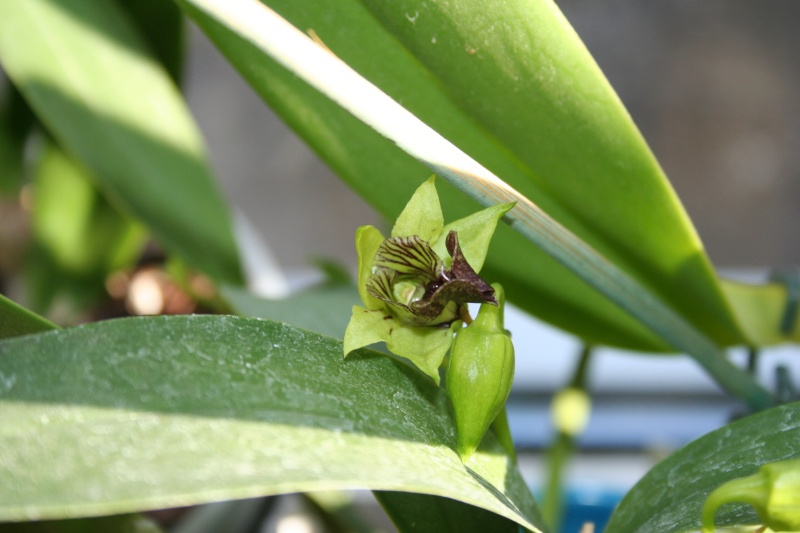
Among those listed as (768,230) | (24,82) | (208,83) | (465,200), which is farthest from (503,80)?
(208,83)

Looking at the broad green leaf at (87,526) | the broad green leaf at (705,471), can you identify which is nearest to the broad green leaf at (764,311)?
the broad green leaf at (705,471)

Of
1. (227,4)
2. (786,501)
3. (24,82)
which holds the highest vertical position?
(24,82)

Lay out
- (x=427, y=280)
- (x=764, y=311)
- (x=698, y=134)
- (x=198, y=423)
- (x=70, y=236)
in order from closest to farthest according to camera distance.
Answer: (x=198, y=423), (x=427, y=280), (x=764, y=311), (x=70, y=236), (x=698, y=134)

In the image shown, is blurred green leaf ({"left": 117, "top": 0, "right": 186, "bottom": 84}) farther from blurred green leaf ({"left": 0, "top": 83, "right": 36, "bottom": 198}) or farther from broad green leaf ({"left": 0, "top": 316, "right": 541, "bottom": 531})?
broad green leaf ({"left": 0, "top": 316, "right": 541, "bottom": 531})

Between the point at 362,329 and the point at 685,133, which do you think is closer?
the point at 362,329

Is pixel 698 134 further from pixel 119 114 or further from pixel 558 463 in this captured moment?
pixel 119 114

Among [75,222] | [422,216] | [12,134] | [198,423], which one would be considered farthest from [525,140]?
[12,134]

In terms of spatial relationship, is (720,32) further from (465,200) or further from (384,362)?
(384,362)

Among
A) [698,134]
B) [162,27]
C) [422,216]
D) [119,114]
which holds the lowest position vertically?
[422,216]
